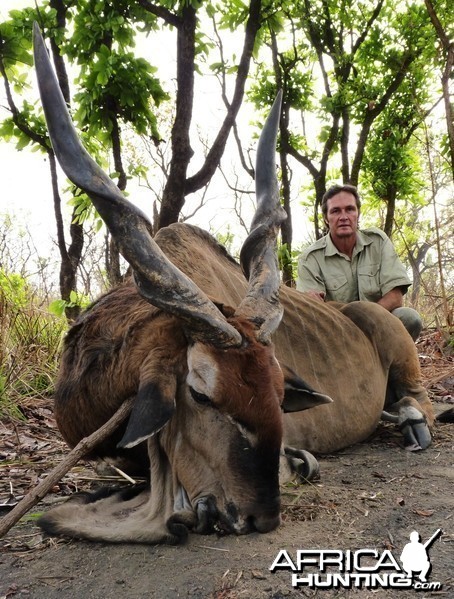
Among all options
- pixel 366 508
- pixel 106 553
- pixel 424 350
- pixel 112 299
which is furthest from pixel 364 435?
pixel 424 350

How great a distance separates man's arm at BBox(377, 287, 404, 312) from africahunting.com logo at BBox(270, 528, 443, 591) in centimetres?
375

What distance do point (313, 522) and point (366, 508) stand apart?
351 mm

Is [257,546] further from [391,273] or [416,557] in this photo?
[391,273]

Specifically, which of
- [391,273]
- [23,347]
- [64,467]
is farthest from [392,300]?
[64,467]

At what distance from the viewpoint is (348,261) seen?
6512mm

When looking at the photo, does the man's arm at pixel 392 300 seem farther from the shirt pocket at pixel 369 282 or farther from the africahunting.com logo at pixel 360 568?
the africahunting.com logo at pixel 360 568

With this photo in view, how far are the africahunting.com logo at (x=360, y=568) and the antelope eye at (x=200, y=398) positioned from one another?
2.18 ft

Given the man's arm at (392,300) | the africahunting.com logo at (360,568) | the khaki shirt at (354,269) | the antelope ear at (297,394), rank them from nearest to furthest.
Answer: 1. the africahunting.com logo at (360,568)
2. the antelope ear at (297,394)
3. the man's arm at (392,300)
4. the khaki shirt at (354,269)

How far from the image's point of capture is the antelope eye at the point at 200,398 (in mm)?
2723

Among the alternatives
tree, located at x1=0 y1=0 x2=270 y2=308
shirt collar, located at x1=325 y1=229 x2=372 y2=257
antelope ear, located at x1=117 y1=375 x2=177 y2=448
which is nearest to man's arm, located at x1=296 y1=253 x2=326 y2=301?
shirt collar, located at x1=325 y1=229 x2=372 y2=257

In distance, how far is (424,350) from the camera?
8.59 m

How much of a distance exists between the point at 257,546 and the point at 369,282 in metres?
4.20

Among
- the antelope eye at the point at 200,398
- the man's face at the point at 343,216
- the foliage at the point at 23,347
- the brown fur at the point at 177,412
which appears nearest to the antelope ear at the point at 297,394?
the brown fur at the point at 177,412

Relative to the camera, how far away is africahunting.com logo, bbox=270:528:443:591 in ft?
7.39
